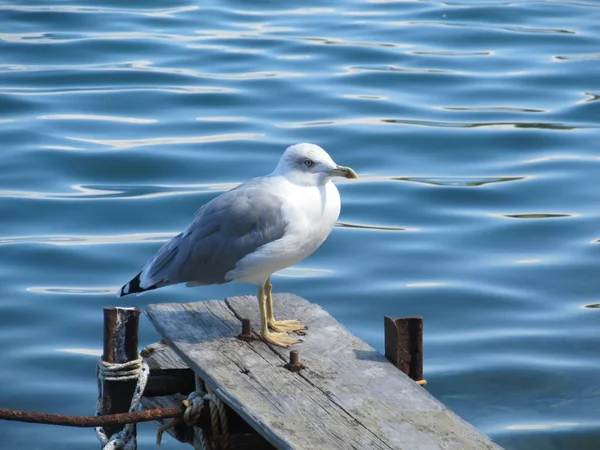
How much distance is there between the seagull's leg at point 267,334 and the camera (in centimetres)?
469

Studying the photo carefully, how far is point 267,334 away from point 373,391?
1.95 ft

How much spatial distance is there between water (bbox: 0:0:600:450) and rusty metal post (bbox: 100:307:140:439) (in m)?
1.69

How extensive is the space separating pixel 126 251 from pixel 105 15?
7.03 m

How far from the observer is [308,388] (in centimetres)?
429

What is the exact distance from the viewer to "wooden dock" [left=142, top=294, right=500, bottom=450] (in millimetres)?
3938

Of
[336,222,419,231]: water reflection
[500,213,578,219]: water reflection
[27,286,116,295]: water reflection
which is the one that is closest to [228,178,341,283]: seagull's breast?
[27,286,116,295]: water reflection

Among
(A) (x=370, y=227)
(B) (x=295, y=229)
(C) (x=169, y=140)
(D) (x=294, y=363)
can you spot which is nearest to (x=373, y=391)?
(D) (x=294, y=363)

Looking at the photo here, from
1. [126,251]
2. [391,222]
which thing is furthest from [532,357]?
[126,251]

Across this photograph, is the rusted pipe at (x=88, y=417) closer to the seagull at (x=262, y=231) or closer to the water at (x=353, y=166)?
the seagull at (x=262, y=231)

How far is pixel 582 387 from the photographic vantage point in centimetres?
685

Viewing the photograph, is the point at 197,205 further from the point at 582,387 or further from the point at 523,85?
the point at 523,85

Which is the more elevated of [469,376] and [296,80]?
[296,80]

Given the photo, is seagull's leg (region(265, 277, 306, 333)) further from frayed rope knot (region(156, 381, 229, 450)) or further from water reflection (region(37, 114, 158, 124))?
water reflection (region(37, 114, 158, 124))

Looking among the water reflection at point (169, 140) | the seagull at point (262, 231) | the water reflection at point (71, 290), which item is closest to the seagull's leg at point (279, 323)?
the seagull at point (262, 231)
